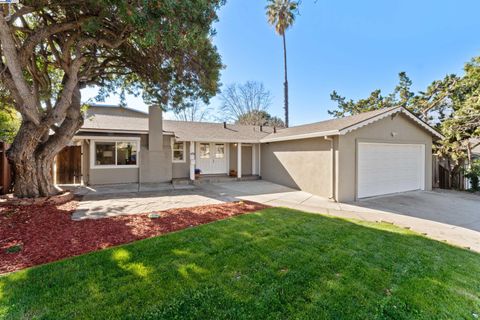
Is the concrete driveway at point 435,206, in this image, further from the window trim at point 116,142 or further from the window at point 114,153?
the window at point 114,153

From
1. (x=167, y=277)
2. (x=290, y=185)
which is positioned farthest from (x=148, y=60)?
(x=290, y=185)

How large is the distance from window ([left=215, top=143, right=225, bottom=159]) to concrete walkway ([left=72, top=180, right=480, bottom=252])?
4032 mm

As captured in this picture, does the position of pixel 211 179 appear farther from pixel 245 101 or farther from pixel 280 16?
pixel 245 101

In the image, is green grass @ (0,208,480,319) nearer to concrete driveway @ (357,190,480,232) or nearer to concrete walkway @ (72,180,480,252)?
concrete walkway @ (72,180,480,252)

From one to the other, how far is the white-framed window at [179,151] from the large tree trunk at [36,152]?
5.52 m

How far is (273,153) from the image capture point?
1376 centimetres

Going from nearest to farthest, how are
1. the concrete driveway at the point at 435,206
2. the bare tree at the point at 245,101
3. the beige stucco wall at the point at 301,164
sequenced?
the concrete driveway at the point at 435,206, the beige stucco wall at the point at 301,164, the bare tree at the point at 245,101

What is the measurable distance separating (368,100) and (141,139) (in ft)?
65.9

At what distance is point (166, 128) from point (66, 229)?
988 centimetres

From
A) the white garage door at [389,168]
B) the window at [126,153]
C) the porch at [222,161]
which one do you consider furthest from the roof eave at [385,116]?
the window at [126,153]

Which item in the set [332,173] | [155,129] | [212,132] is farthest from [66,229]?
[212,132]

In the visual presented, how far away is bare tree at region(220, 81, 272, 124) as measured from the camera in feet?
100

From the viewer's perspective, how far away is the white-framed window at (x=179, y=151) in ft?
44.5

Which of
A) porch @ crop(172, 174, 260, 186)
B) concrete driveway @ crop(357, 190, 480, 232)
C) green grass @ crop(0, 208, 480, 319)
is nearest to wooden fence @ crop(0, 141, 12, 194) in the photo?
porch @ crop(172, 174, 260, 186)
